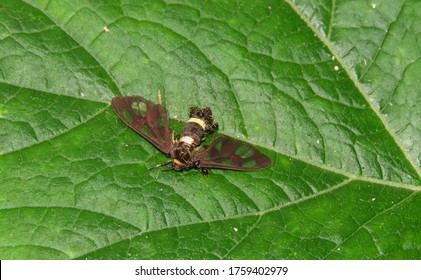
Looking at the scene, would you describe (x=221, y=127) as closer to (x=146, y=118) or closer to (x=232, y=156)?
(x=232, y=156)

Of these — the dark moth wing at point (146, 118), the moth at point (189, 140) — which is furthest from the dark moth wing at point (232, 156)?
the dark moth wing at point (146, 118)

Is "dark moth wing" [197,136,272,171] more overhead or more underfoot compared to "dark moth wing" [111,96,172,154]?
more underfoot

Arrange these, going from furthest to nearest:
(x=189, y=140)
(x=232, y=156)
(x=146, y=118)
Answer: (x=189, y=140) → (x=146, y=118) → (x=232, y=156)

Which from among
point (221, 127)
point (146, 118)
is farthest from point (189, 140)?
point (146, 118)

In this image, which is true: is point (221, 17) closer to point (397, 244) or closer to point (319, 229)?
point (319, 229)

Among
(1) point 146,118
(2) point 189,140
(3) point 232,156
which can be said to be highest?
(1) point 146,118

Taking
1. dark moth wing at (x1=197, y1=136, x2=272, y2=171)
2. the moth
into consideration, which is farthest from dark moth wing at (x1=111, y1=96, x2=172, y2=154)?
dark moth wing at (x1=197, y1=136, x2=272, y2=171)

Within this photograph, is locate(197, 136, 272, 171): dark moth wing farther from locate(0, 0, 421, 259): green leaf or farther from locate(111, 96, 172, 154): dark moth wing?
locate(111, 96, 172, 154): dark moth wing
